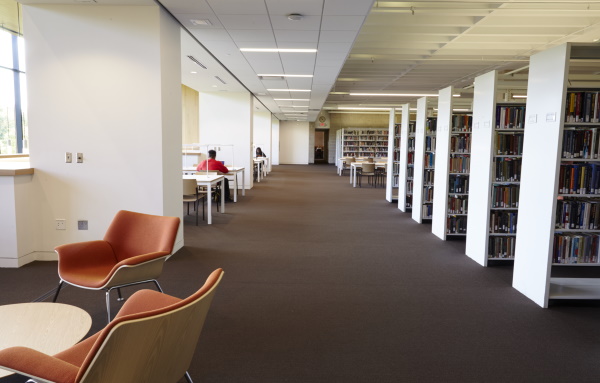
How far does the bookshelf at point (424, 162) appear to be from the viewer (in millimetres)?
7768

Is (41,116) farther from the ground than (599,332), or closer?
farther from the ground

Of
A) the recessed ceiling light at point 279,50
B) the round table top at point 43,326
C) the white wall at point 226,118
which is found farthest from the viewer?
the white wall at point 226,118

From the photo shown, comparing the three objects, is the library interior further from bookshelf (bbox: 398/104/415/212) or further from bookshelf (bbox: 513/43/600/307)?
bookshelf (bbox: 398/104/415/212)

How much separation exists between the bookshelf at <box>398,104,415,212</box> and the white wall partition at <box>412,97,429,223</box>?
83cm

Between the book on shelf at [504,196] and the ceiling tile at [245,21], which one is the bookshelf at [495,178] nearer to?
the book on shelf at [504,196]

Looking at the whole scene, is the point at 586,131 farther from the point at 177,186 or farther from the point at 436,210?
the point at 177,186

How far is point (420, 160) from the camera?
7.88 metres

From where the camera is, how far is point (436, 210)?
6836mm

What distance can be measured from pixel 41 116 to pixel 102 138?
702 mm

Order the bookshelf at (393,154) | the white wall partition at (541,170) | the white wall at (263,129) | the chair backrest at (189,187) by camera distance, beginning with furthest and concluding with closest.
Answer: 1. the white wall at (263,129)
2. the bookshelf at (393,154)
3. the chair backrest at (189,187)
4. the white wall partition at (541,170)

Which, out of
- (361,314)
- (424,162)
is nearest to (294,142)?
(424,162)

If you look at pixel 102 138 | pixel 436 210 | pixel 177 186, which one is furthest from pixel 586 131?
pixel 102 138

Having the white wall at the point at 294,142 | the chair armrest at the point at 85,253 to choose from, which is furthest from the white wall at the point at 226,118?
the white wall at the point at 294,142

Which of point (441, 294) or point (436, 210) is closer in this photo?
point (441, 294)
